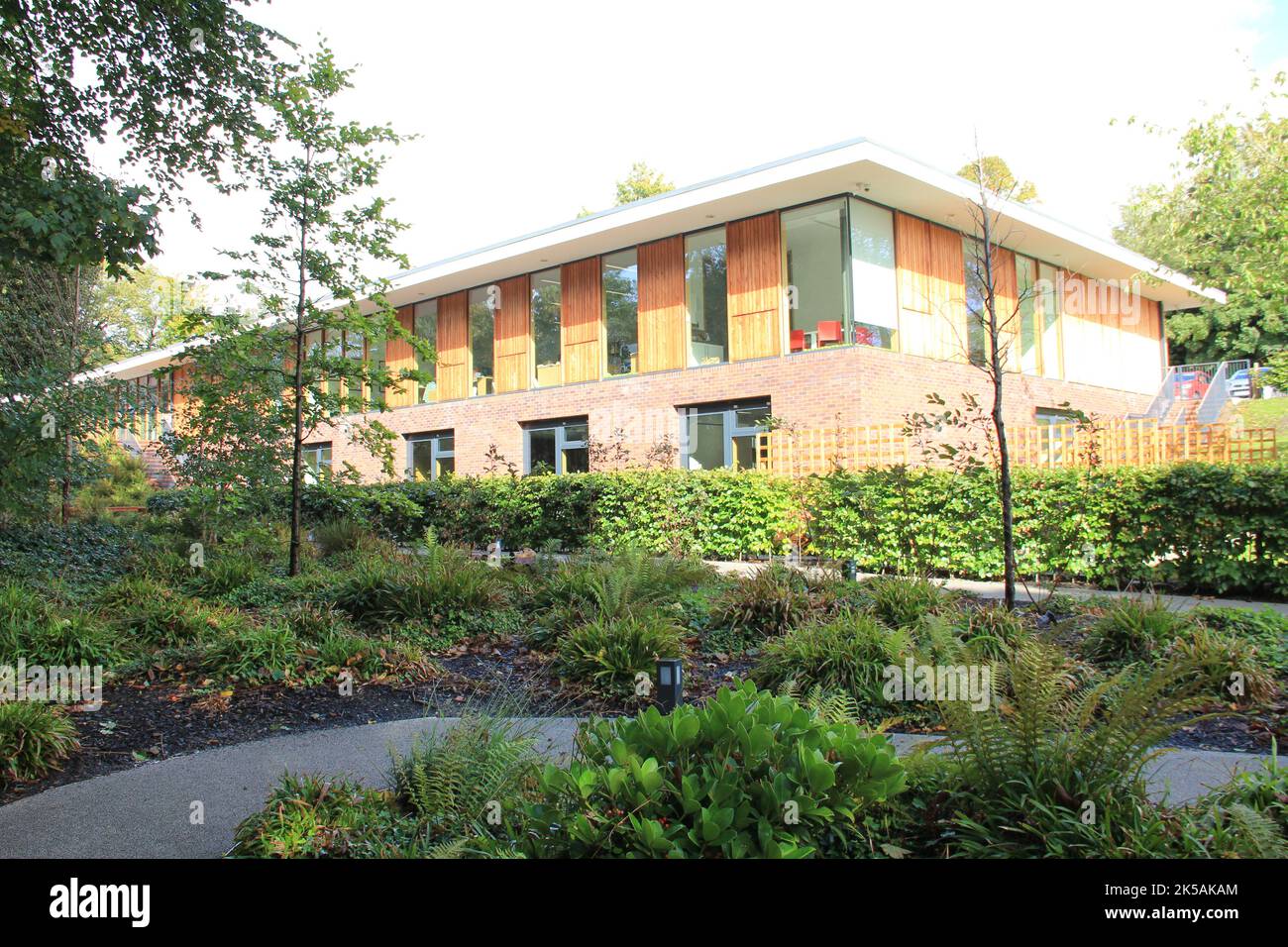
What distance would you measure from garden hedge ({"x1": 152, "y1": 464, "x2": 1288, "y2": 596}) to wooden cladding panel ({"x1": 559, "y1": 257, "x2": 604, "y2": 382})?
18.3 feet

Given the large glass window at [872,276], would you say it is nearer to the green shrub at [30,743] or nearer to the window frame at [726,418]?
the window frame at [726,418]

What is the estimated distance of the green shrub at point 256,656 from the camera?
5.99 m

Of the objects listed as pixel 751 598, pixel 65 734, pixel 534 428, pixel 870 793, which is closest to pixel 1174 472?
pixel 751 598

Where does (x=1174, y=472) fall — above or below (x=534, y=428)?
below

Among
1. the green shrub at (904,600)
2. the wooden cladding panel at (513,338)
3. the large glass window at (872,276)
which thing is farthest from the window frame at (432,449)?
the green shrub at (904,600)

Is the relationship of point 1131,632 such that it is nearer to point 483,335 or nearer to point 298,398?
point 298,398

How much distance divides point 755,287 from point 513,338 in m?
7.81

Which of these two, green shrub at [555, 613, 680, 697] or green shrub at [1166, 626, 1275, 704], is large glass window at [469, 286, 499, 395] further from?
green shrub at [1166, 626, 1275, 704]

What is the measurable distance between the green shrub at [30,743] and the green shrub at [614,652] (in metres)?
3.04

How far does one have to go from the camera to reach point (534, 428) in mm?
21781

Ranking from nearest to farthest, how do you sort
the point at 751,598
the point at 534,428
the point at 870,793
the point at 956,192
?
the point at 870,793, the point at 751,598, the point at 956,192, the point at 534,428
